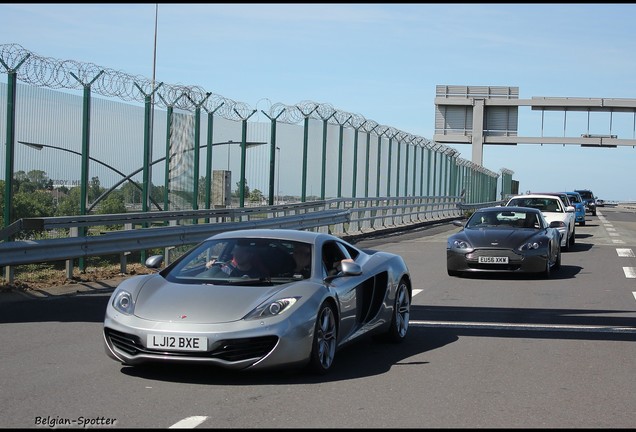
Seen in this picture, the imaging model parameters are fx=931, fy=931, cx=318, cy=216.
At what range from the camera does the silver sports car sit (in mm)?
7012

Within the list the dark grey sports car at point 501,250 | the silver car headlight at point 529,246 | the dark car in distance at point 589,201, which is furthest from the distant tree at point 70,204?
the dark car in distance at point 589,201

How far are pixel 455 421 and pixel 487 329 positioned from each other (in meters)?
4.60

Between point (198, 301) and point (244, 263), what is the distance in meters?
0.96

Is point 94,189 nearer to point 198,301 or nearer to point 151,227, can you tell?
point 151,227

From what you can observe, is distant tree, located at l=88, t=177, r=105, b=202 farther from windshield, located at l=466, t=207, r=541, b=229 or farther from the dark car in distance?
the dark car in distance

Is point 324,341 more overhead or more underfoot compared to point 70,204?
more underfoot

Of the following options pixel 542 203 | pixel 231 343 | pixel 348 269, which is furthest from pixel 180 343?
pixel 542 203

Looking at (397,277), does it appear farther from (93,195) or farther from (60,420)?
(93,195)

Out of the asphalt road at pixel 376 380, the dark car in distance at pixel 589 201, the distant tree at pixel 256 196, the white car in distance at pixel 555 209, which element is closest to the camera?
the asphalt road at pixel 376 380

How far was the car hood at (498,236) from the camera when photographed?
16.5 m

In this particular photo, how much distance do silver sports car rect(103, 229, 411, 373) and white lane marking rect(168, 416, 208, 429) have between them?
3.23 ft

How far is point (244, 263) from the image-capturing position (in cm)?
820

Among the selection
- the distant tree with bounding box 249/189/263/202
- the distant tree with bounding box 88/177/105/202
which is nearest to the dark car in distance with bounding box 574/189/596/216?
the distant tree with bounding box 249/189/263/202

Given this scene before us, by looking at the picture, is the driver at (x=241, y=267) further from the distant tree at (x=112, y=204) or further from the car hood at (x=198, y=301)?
the distant tree at (x=112, y=204)
